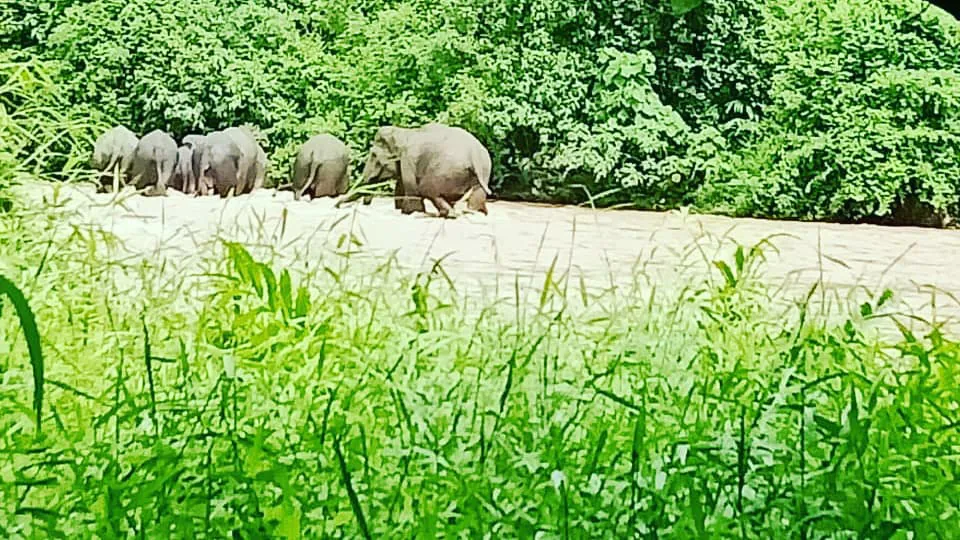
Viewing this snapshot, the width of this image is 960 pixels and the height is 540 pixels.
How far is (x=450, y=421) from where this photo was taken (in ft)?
5.34

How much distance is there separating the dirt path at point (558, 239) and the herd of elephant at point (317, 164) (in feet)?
0.42

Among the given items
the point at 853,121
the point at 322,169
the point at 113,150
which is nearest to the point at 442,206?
the point at 322,169

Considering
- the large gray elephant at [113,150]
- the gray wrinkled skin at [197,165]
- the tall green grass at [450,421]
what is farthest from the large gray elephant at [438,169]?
the tall green grass at [450,421]

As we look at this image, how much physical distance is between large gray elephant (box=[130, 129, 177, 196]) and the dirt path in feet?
0.39

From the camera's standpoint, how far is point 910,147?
6.18 meters

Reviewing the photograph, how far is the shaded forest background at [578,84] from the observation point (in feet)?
20.8

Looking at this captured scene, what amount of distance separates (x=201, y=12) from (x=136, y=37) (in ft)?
1.18

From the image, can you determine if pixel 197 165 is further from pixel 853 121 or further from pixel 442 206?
pixel 853 121

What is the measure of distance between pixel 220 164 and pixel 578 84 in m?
1.80

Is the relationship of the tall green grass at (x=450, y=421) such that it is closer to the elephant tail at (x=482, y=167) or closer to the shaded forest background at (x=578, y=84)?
the elephant tail at (x=482, y=167)

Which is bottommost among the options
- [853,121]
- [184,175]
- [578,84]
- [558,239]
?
[558,239]

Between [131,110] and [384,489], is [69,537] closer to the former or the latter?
[384,489]

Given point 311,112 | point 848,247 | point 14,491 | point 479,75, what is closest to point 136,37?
point 311,112

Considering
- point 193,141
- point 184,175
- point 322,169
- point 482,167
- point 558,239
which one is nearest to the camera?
point 558,239
